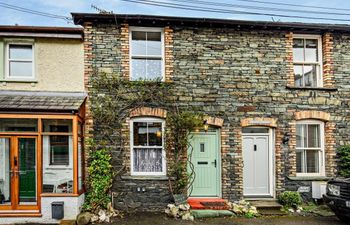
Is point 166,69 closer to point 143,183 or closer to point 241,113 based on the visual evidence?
point 241,113

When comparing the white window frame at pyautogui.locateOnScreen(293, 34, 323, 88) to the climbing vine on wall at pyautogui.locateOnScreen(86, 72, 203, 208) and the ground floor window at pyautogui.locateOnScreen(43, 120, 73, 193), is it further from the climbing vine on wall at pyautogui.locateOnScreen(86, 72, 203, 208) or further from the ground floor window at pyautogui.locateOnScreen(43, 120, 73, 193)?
the ground floor window at pyautogui.locateOnScreen(43, 120, 73, 193)

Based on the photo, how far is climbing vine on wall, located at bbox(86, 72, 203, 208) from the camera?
30.2 feet

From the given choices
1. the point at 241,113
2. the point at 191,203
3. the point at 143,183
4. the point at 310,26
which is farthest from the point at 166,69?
the point at 310,26

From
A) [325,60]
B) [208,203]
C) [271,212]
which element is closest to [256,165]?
[271,212]

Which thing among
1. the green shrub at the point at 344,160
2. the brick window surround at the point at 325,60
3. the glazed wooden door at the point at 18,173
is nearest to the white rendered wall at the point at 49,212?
the glazed wooden door at the point at 18,173

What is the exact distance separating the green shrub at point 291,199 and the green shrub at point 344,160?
188 centimetres

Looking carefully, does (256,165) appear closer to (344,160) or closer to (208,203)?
(208,203)

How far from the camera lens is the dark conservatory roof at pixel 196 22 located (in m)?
9.31

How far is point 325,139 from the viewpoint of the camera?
10.1 meters

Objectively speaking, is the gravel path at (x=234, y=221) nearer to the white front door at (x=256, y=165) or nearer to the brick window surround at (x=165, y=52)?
the white front door at (x=256, y=165)

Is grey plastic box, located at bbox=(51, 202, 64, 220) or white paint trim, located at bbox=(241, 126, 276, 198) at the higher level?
white paint trim, located at bbox=(241, 126, 276, 198)

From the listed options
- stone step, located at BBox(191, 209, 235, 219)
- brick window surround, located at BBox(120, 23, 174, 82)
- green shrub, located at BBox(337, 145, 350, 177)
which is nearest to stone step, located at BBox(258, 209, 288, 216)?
stone step, located at BBox(191, 209, 235, 219)

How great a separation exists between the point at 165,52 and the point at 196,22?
4.63 feet

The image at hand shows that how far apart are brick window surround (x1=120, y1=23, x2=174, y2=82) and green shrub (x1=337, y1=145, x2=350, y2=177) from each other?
6223 millimetres
